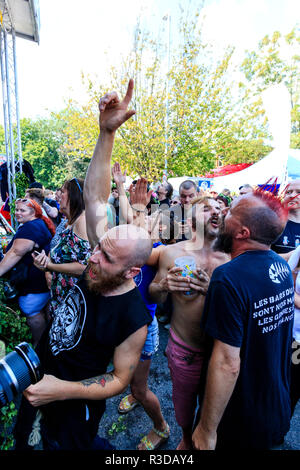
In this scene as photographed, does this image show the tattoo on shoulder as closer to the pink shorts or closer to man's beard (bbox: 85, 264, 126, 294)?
man's beard (bbox: 85, 264, 126, 294)

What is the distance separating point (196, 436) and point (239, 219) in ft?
4.21

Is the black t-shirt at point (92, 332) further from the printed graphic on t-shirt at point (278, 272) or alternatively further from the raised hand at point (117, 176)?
the raised hand at point (117, 176)

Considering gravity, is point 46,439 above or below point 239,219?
below

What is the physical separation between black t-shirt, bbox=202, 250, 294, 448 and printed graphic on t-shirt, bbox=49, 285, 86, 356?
0.75m

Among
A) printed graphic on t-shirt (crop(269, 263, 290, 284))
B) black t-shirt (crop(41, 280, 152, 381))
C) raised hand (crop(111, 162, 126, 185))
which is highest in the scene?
raised hand (crop(111, 162, 126, 185))

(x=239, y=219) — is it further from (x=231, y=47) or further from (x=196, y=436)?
(x=231, y=47)

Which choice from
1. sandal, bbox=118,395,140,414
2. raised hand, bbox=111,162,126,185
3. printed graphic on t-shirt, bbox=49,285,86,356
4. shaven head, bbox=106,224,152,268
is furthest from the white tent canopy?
printed graphic on t-shirt, bbox=49,285,86,356

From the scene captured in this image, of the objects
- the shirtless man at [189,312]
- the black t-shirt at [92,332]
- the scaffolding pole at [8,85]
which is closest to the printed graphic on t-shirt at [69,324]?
the black t-shirt at [92,332]

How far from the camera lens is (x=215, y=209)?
2180 millimetres

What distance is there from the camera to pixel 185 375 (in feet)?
6.53

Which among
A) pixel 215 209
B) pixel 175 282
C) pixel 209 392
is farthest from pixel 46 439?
pixel 215 209

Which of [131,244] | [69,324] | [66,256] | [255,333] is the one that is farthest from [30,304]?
[255,333]

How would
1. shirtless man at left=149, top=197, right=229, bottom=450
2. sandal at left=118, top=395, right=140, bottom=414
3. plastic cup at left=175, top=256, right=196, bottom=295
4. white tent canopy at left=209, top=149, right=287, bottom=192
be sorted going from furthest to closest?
white tent canopy at left=209, top=149, right=287, bottom=192
sandal at left=118, top=395, right=140, bottom=414
shirtless man at left=149, top=197, right=229, bottom=450
plastic cup at left=175, top=256, right=196, bottom=295

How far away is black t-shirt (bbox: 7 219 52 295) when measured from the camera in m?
2.91
